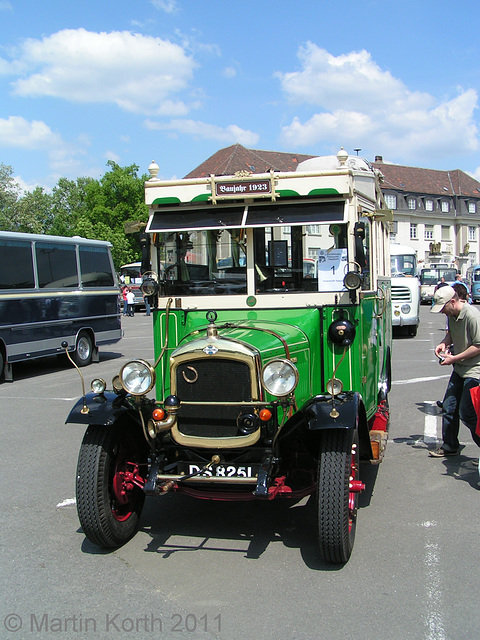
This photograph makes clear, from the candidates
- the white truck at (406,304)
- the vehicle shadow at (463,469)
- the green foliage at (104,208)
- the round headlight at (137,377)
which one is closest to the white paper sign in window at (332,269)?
the round headlight at (137,377)

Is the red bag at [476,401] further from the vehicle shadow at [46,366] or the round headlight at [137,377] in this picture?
the vehicle shadow at [46,366]

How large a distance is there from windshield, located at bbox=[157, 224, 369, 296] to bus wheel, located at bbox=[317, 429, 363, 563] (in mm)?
1471

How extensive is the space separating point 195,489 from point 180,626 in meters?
1.13

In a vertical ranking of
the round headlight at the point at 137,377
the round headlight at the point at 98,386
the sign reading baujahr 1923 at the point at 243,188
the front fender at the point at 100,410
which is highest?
the sign reading baujahr 1923 at the point at 243,188

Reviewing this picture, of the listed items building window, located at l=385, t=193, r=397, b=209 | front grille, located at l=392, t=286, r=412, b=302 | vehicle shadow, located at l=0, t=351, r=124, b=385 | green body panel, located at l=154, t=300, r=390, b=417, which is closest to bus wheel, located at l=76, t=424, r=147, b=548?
green body panel, located at l=154, t=300, r=390, b=417

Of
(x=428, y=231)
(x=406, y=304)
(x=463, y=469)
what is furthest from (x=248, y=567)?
(x=428, y=231)

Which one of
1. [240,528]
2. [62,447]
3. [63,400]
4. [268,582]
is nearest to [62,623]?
[268,582]

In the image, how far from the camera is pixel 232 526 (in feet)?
16.4

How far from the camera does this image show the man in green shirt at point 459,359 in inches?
248

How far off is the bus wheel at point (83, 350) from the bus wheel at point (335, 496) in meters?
11.5

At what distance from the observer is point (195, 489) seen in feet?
14.9

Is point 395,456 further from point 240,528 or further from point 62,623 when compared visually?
point 62,623

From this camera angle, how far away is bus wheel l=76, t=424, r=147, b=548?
4.41m

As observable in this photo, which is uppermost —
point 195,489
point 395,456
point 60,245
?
point 60,245
